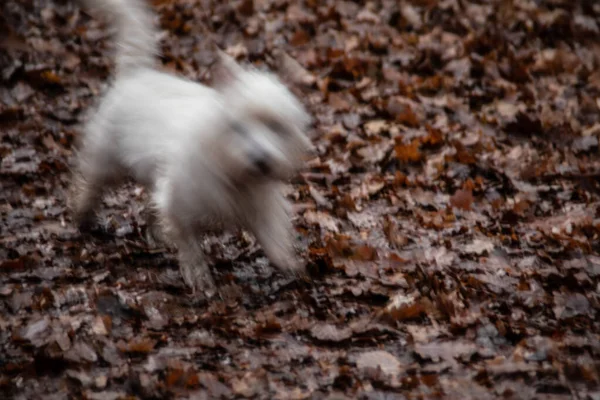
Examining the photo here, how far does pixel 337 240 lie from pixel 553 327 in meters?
1.41

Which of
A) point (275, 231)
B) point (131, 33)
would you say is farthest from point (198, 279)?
point (131, 33)

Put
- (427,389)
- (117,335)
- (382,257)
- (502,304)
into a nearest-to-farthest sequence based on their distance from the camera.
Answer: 1. (427,389)
2. (117,335)
3. (502,304)
4. (382,257)

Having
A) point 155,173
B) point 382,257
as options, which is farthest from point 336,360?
point 155,173

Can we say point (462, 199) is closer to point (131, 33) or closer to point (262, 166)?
point (262, 166)

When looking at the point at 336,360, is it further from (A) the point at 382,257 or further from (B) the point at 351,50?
(B) the point at 351,50

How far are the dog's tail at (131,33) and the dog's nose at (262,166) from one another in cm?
131

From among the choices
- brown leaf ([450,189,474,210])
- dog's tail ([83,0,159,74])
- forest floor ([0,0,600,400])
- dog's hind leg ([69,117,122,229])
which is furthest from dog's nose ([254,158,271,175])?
brown leaf ([450,189,474,210])

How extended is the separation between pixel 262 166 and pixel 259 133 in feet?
0.54

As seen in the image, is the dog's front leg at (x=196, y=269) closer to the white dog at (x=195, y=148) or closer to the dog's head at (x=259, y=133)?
the white dog at (x=195, y=148)

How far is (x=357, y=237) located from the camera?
416 cm

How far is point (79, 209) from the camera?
13.6ft

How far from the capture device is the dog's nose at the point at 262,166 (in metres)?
3.05

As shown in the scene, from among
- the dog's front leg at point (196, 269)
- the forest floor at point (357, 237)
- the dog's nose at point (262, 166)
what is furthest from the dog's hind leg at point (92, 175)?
the dog's nose at point (262, 166)

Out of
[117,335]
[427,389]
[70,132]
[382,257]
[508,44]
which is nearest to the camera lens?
[427,389]
